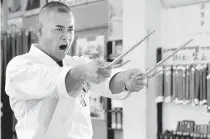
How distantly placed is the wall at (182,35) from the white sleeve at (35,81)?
7.00 ft

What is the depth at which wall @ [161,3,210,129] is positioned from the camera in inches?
124

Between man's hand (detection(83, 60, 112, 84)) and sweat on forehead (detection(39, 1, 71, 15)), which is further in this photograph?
sweat on forehead (detection(39, 1, 71, 15))

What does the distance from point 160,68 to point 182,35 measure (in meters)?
0.40

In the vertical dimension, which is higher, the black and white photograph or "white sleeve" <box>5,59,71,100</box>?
the black and white photograph

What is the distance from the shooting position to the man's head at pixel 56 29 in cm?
150

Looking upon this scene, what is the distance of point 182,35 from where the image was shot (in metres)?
3.32

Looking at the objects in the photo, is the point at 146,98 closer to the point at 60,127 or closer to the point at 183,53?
the point at 183,53

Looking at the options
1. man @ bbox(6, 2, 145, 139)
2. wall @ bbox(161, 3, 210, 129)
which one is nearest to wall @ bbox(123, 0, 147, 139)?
wall @ bbox(161, 3, 210, 129)

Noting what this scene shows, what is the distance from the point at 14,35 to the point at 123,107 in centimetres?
242

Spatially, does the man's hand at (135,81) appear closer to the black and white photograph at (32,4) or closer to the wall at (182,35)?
the wall at (182,35)

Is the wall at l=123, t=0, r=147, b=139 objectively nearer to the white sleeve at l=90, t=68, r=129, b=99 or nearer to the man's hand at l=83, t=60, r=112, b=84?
the white sleeve at l=90, t=68, r=129, b=99

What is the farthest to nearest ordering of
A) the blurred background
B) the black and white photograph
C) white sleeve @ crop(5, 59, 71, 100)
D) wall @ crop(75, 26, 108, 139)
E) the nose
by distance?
the black and white photograph → wall @ crop(75, 26, 108, 139) → the blurred background → the nose → white sleeve @ crop(5, 59, 71, 100)

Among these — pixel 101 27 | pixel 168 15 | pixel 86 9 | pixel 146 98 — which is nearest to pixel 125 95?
pixel 146 98

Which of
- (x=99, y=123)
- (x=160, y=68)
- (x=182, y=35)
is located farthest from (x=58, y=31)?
(x=99, y=123)
